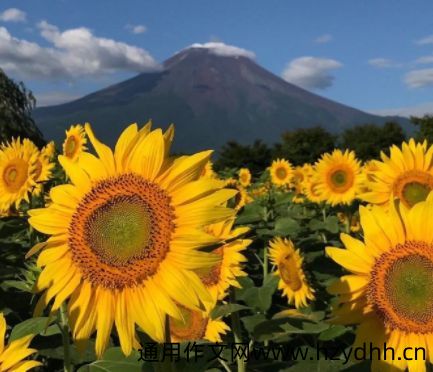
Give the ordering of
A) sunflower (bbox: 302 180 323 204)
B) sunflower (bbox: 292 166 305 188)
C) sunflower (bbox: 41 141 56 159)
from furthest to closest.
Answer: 1. sunflower (bbox: 292 166 305 188)
2. sunflower (bbox: 302 180 323 204)
3. sunflower (bbox: 41 141 56 159)

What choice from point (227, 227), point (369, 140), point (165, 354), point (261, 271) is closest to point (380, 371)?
point (165, 354)

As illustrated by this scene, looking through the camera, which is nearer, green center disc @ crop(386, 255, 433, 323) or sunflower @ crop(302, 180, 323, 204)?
green center disc @ crop(386, 255, 433, 323)

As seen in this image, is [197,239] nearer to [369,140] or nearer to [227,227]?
[227,227]

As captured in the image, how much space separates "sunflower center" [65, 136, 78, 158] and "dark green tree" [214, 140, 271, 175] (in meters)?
51.1

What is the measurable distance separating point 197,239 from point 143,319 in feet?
1.17

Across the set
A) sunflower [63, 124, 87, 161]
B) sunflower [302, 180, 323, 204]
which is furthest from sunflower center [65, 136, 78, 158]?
sunflower [302, 180, 323, 204]

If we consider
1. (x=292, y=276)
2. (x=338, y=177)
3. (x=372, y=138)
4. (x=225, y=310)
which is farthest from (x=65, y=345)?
(x=372, y=138)

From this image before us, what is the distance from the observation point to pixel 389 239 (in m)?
2.77

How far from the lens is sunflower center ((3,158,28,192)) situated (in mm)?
5777

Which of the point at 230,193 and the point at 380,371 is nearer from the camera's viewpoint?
the point at 230,193

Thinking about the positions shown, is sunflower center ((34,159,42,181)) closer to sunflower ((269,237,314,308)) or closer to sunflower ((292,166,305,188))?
sunflower ((269,237,314,308))

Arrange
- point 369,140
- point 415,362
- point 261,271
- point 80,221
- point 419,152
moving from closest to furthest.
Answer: point 80,221
point 415,362
point 419,152
point 261,271
point 369,140

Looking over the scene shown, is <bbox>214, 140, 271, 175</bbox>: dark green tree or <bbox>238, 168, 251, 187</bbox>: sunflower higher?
<bbox>214, 140, 271, 175</bbox>: dark green tree

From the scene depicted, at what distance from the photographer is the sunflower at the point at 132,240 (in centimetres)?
221
